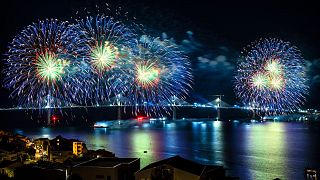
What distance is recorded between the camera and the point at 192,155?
62.4 ft

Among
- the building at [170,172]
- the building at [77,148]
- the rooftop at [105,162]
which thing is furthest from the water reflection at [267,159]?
the building at [170,172]

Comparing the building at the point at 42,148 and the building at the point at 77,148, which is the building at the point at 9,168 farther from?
the building at the point at 77,148

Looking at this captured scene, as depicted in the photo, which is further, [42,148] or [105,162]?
[42,148]

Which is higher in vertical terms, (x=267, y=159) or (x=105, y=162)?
(x=105, y=162)

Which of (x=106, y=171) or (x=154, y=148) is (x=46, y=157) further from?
(x=154, y=148)

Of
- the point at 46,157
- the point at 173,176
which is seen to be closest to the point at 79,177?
the point at 173,176

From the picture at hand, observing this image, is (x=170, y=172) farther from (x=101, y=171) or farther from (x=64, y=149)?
(x=64, y=149)

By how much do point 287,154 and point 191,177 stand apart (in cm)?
1331

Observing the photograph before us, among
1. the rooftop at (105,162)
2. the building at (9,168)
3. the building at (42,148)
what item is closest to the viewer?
the rooftop at (105,162)

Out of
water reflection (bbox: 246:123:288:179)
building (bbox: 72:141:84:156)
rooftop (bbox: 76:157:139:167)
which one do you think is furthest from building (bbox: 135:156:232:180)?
building (bbox: 72:141:84:156)

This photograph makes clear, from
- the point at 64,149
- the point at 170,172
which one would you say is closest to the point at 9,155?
the point at 64,149

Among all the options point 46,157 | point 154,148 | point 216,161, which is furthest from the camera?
point 154,148

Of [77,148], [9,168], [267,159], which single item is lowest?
[267,159]

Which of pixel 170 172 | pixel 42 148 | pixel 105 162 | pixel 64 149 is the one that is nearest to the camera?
pixel 170 172
